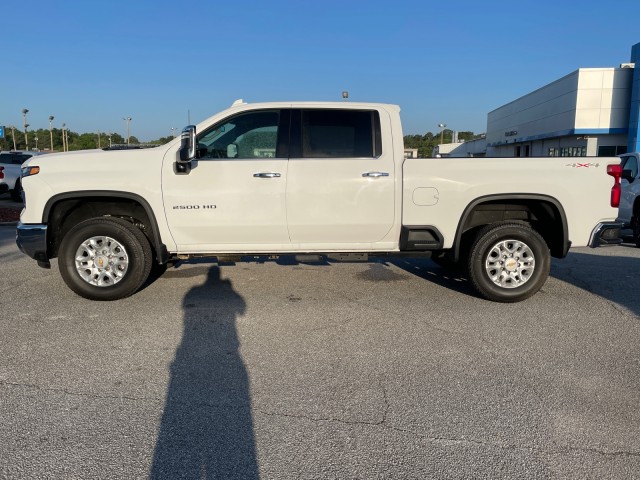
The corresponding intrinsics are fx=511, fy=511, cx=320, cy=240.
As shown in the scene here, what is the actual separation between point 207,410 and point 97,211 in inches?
136

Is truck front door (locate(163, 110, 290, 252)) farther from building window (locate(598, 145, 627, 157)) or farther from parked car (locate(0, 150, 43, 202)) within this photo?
building window (locate(598, 145, 627, 157))

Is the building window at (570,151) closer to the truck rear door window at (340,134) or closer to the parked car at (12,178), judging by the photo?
the truck rear door window at (340,134)

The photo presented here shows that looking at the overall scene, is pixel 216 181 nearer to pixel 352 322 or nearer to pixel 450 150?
pixel 352 322

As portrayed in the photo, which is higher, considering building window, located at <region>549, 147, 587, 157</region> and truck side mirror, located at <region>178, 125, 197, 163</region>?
building window, located at <region>549, 147, 587, 157</region>

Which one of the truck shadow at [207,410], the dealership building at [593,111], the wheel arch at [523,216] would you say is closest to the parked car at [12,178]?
the truck shadow at [207,410]

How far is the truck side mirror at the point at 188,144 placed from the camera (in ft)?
17.0

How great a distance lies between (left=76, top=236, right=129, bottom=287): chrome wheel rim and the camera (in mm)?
5625

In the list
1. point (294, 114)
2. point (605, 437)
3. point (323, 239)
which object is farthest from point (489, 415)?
point (294, 114)

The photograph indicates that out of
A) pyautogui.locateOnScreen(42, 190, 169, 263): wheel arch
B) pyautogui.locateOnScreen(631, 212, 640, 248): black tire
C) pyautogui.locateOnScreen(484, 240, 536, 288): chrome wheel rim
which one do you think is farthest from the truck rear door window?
pyautogui.locateOnScreen(631, 212, 640, 248): black tire

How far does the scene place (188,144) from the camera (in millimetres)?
5215

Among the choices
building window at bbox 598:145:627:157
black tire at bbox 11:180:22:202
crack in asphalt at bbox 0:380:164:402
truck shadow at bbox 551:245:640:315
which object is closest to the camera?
crack in asphalt at bbox 0:380:164:402

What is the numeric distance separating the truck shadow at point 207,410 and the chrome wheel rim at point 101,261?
108cm

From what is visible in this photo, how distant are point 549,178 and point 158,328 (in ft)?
14.3

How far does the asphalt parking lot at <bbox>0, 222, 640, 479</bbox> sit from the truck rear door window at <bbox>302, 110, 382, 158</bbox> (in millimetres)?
1676
